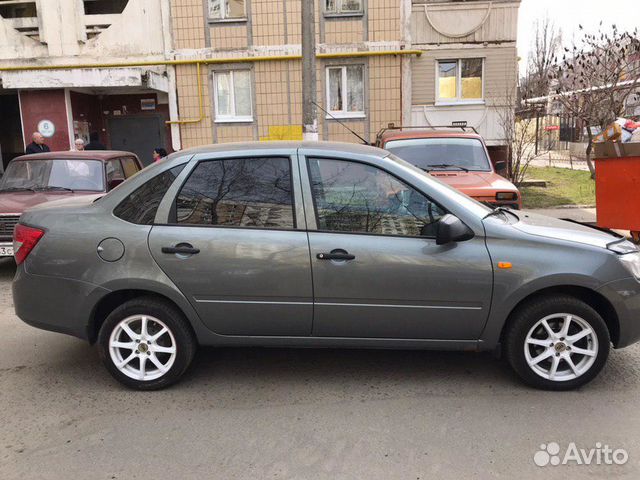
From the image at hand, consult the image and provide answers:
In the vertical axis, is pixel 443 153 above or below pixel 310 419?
above

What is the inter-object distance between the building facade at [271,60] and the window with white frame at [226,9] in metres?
0.03

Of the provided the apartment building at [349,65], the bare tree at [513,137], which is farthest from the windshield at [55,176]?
the bare tree at [513,137]

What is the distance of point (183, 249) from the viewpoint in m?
3.74

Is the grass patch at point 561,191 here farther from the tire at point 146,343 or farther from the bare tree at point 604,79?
the tire at point 146,343

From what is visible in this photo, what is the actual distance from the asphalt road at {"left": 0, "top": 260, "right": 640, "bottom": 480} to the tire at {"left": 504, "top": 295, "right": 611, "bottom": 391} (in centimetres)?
14

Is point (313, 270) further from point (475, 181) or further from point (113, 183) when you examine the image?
point (113, 183)

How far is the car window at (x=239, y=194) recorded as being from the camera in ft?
12.5

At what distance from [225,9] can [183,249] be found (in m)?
13.4

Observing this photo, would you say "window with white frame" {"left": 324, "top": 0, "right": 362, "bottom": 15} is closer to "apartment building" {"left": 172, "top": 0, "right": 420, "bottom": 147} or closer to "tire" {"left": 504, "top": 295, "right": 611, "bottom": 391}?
"apartment building" {"left": 172, "top": 0, "right": 420, "bottom": 147}

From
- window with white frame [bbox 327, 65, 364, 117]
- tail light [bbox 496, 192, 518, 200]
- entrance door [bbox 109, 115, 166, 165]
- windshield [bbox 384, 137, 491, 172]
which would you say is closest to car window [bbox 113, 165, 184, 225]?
tail light [bbox 496, 192, 518, 200]

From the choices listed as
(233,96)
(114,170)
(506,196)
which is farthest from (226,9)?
(506,196)

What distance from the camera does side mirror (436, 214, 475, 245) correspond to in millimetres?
3561

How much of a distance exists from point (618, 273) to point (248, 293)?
8.06ft

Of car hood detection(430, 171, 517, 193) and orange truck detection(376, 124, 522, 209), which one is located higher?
orange truck detection(376, 124, 522, 209)
